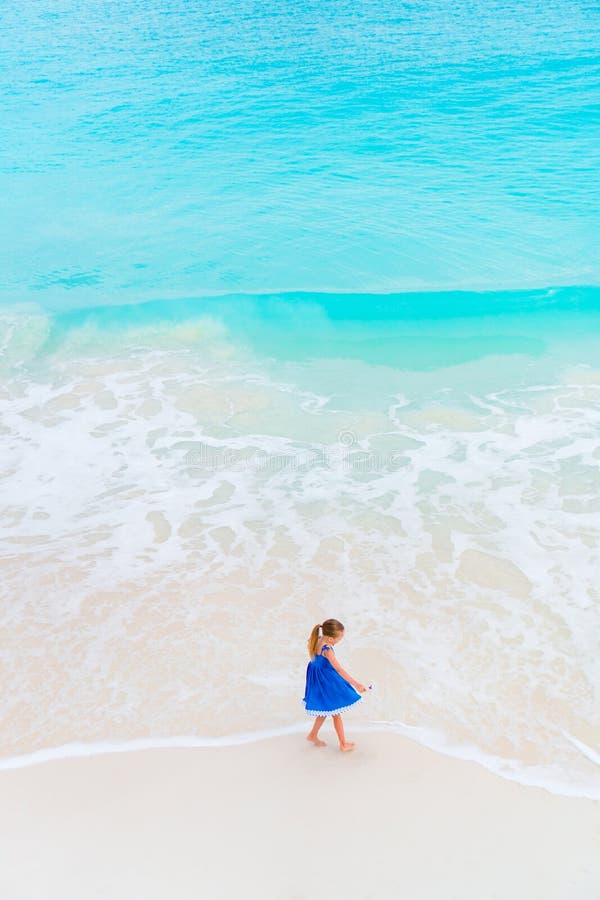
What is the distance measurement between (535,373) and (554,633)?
4.91m

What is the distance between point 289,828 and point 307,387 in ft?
20.6

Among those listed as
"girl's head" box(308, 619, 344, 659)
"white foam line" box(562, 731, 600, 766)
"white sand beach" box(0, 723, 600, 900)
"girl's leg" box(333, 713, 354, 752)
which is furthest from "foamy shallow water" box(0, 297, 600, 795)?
"girl's head" box(308, 619, 344, 659)

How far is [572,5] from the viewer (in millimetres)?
22719

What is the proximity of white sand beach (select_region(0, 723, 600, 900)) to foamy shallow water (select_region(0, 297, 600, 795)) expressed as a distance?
248mm

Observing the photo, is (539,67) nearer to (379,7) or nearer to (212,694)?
(379,7)

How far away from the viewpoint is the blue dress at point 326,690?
190 inches

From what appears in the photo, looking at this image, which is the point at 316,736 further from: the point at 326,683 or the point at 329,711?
the point at 326,683

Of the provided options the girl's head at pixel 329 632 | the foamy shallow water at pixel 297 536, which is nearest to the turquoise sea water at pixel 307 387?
the foamy shallow water at pixel 297 536

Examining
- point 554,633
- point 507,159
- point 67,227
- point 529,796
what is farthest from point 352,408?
point 507,159

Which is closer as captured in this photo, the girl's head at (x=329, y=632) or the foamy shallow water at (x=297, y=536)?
the girl's head at (x=329, y=632)

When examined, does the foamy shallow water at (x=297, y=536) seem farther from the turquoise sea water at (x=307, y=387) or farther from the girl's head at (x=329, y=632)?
the girl's head at (x=329, y=632)

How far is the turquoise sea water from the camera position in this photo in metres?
5.61

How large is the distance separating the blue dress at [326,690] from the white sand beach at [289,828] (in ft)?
1.02

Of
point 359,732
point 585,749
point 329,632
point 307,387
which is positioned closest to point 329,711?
point 359,732
